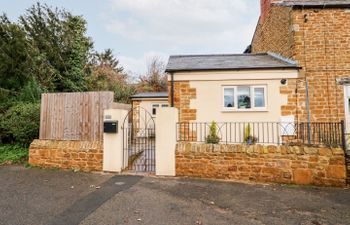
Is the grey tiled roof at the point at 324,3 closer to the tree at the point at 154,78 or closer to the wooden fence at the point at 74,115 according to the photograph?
the wooden fence at the point at 74,115

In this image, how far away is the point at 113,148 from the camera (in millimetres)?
6848

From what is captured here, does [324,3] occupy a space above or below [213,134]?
above

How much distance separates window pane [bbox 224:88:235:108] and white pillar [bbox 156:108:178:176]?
366 cm

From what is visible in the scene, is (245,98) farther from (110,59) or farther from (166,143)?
(110,59)

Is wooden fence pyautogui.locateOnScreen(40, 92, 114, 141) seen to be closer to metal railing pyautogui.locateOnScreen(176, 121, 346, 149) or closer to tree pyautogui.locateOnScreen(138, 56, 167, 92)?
metal railing pyautogui.locateOnScreen(176, 121, 346, 149)

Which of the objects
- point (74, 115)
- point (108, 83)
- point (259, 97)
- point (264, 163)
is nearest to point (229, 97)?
point (259, 97)

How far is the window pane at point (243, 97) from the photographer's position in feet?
31.2

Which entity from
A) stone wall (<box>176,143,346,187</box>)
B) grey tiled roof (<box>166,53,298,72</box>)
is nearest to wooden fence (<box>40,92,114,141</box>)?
stone wall (<box>176,143,346,187</box>)

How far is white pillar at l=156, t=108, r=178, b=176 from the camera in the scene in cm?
663

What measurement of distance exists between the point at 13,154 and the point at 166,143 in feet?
19.5

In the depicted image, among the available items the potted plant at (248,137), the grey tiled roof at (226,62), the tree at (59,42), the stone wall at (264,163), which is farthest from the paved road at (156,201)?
the tree at (59,42)

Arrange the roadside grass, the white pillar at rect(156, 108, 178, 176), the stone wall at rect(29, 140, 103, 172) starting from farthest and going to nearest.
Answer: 1. the roadside grass
2. the stone wall at rect(29, 140, 103, 172)
3. the white pillar at rect(156, 108, 178, 176)

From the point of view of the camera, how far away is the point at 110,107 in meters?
7.55

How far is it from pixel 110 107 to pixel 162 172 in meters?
2.82
